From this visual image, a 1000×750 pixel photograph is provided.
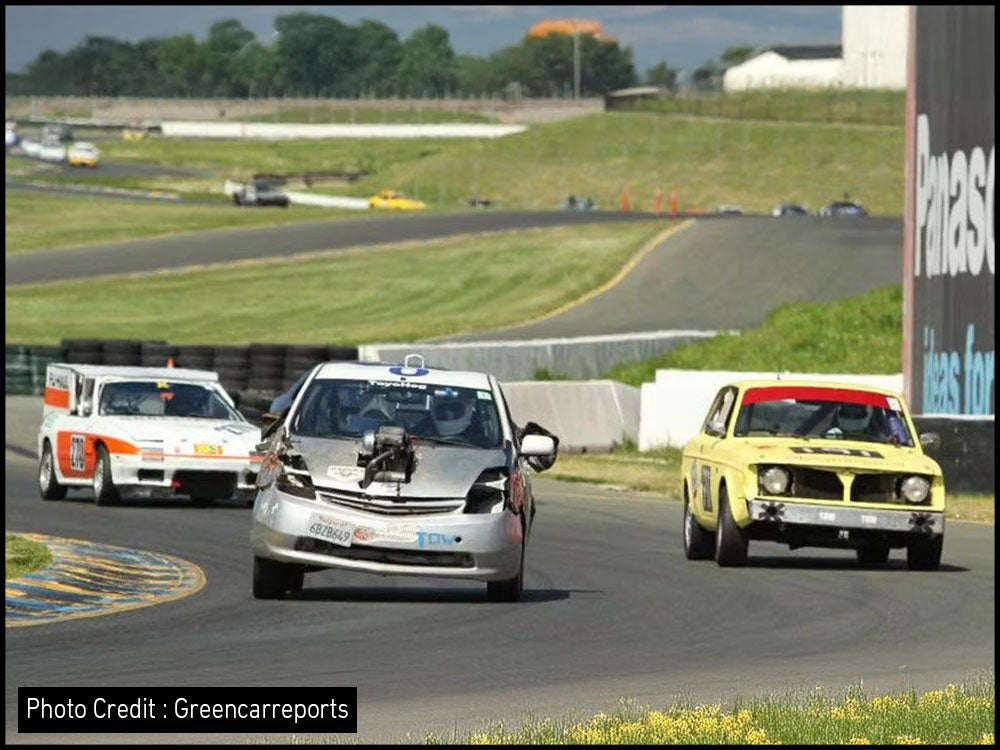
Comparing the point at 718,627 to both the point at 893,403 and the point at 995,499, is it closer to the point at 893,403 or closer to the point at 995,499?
the point at 893,403

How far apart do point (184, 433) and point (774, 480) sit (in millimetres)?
7653

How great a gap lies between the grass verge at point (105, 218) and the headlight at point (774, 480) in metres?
58.5

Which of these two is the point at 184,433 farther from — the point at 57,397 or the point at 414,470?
the point at 414,470

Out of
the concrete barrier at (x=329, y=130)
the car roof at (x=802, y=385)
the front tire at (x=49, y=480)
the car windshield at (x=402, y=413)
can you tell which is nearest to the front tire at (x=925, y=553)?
the car roof at (x=802, y=385)

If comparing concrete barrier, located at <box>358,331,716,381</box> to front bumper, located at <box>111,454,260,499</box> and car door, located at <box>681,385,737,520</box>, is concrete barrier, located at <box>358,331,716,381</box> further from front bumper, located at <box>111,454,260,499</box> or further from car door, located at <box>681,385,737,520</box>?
car door, located at <box>681,385,737,520</box>

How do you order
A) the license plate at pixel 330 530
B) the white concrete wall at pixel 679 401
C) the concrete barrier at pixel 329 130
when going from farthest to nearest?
the concrete barrier at pixel 329 130 → the white concrete wall at pixel 679 401 → the license plate at pixel 330 530

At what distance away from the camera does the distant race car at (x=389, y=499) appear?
1543cm

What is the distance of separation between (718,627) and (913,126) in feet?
62.4

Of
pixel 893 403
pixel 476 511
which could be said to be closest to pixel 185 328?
pixel 893 403

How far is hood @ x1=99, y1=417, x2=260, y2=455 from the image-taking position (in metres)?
24.4

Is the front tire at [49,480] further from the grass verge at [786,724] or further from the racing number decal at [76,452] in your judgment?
the grass verge at [786,724]

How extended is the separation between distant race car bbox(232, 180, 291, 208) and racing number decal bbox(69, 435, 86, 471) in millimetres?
73109

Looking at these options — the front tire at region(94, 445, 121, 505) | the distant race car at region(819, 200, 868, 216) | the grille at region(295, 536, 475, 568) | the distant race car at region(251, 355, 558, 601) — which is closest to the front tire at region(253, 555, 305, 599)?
the distant race car at region(251, 355, 558, 601)

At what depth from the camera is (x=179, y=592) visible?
16.8m
